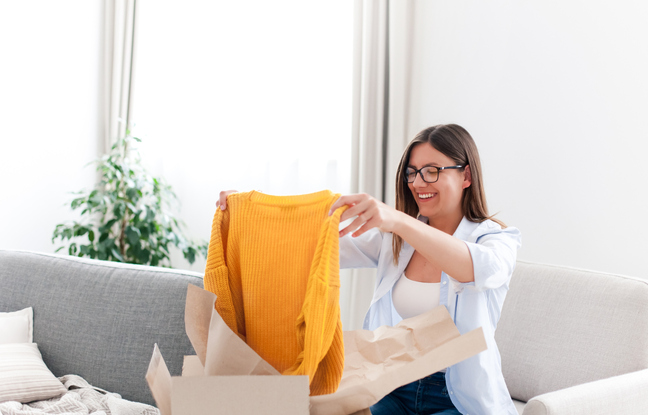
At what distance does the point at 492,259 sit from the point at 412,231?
216 millimetres

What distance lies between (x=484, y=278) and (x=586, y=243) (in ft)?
3.90

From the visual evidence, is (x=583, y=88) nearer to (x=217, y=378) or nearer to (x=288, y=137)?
(x=288, y=137)

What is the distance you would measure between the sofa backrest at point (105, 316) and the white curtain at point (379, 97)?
1.09m

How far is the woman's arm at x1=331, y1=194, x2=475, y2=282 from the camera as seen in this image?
922 mm

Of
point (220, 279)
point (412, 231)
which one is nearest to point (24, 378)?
point (220, 279)

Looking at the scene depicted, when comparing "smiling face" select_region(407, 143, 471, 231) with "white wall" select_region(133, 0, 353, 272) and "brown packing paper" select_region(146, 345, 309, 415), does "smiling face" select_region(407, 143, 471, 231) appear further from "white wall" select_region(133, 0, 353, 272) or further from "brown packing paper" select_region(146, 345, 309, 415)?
"white wall" select_region(133, 0, 353, 272)

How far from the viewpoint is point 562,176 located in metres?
2.12

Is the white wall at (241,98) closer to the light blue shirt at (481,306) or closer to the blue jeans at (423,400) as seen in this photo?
the light blue shirt at (481,306)

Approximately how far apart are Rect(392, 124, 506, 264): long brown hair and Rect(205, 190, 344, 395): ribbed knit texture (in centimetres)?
50

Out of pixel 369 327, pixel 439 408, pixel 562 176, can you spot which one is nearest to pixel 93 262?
pixel 369 327

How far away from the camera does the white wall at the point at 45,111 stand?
2.87 meters

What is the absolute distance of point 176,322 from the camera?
1.59 meters

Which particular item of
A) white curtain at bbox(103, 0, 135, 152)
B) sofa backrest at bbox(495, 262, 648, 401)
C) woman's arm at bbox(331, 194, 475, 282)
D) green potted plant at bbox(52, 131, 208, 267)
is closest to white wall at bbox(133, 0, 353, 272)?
white curtain at bbox(103, 0, 135, 152)

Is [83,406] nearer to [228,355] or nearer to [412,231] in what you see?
[228,355]
